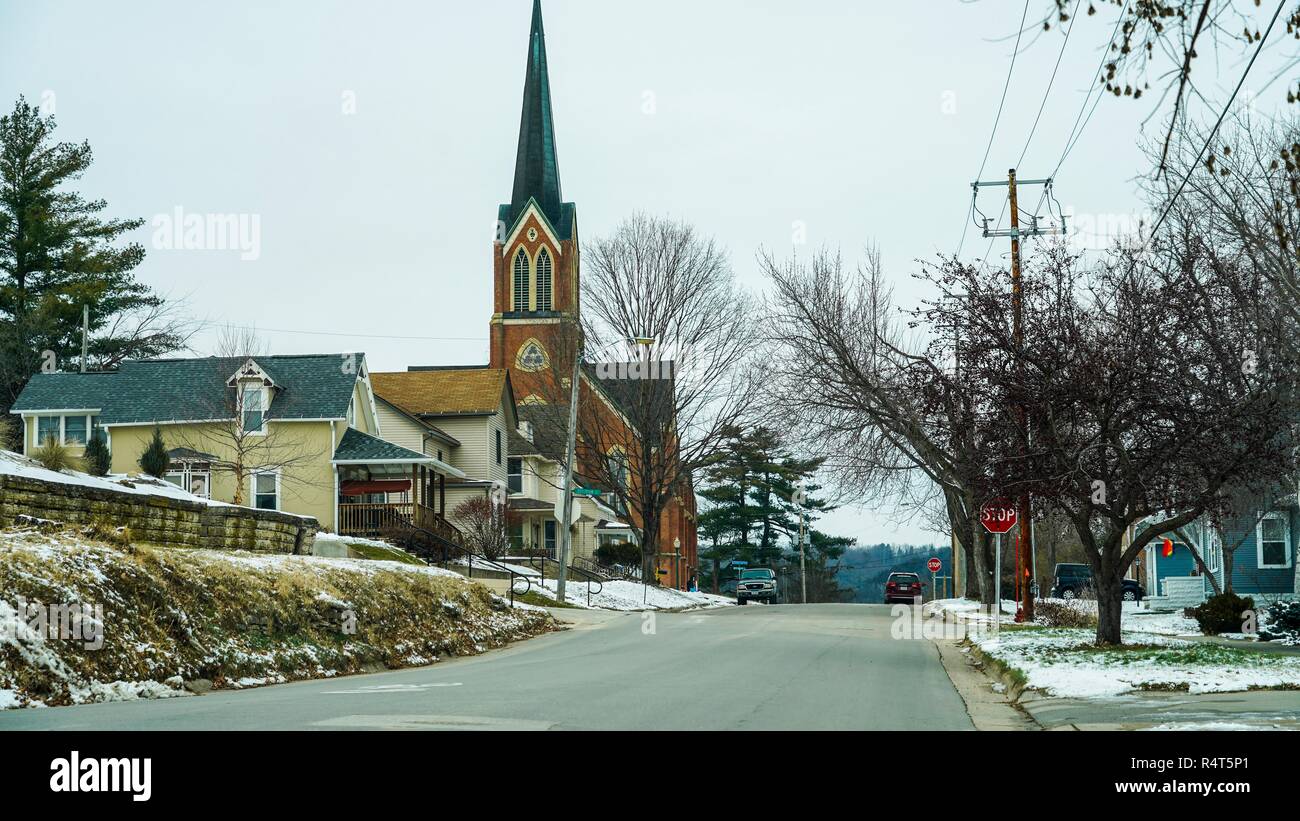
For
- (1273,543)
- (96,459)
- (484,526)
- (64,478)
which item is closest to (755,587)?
(484,526)

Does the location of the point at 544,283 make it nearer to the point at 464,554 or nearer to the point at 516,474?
the point at 516,474

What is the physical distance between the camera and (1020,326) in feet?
59.5

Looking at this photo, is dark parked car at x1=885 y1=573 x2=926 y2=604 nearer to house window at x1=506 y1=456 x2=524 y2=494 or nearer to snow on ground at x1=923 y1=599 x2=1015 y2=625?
house window at x1=506 y1=456 x2=524 y2=494

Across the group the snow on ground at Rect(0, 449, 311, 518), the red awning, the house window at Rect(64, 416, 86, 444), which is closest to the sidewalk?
the snow on ground at Rect(0, 449, 311, 518)

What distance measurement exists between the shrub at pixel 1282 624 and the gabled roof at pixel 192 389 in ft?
96.3

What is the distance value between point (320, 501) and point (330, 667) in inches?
1036

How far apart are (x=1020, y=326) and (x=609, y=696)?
9.02 metres

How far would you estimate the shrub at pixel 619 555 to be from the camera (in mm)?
55750

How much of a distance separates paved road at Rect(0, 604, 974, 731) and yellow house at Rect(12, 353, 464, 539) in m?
21.8

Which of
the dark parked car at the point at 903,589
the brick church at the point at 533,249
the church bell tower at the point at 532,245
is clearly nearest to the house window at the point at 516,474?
the brick church at the point at 533,249

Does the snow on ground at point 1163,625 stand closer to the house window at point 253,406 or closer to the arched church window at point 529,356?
the house window at point 253,406

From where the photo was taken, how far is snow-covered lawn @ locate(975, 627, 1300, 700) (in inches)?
512
